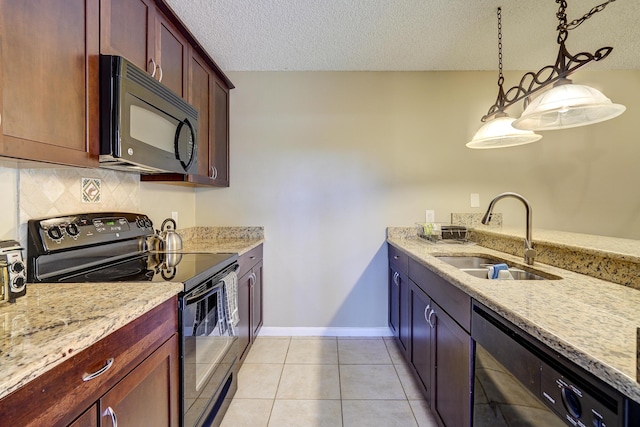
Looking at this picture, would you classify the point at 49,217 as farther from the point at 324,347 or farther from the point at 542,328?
the point at 324,347

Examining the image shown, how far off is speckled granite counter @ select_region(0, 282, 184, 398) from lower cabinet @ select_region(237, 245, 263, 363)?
35.9 inches

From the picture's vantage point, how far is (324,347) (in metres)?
2.30

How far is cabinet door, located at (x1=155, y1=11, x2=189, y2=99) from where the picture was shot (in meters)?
1.48

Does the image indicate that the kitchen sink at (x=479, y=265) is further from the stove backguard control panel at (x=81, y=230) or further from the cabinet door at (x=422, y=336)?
the stove backguard control panel at (x=81, y=230)

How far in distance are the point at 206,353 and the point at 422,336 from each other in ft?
3.92

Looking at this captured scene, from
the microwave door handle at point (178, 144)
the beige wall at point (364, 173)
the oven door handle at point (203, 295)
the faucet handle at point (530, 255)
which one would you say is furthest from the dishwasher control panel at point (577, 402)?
the beige wall at point (364, 173)

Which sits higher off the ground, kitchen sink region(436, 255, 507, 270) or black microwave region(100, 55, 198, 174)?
black microwave region(100, 55, 198, 174)

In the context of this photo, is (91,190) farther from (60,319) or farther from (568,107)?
(568,107)

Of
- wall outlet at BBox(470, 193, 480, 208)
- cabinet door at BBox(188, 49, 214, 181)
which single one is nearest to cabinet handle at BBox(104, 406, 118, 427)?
cabinet door at BBox(188, 49, 214, 181)

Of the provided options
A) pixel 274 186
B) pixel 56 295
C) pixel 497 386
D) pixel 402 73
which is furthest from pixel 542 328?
pixel 402 73

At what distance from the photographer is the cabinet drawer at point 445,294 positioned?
1076 mm

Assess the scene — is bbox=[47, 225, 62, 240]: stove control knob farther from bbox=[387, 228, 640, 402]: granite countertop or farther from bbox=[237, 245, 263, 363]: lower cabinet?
bbox=[387, 228, 640, 402]: granite countertop

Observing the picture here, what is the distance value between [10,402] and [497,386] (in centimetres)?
121

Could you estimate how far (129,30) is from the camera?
124cm
